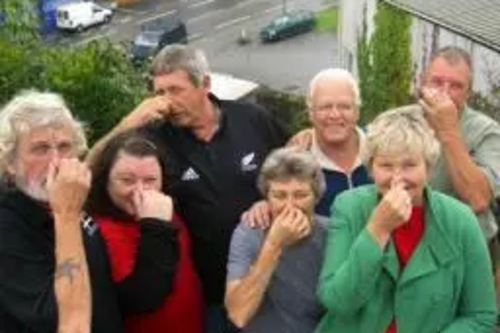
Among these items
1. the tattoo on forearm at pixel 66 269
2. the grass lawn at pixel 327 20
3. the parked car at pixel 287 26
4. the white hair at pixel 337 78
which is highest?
the white hair at pixel 337 78

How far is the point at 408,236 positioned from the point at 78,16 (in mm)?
40478

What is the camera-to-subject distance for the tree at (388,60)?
2486 centimetres

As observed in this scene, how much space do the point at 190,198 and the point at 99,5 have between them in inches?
1702

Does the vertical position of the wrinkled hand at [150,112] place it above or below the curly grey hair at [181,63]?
below

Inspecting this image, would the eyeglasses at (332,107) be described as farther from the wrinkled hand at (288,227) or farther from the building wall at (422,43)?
the building wall at (422,43)

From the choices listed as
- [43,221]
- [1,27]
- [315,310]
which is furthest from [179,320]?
[1,27]

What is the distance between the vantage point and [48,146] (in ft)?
13.4

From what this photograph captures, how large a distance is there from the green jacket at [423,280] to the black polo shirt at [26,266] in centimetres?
120

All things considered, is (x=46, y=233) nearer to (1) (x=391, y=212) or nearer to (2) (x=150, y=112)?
(2) (x=150, y=112)

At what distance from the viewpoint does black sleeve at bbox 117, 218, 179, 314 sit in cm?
419

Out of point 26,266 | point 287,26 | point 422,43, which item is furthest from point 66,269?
point 287,26

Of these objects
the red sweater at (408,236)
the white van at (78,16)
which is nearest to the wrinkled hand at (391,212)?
the red sweater at (408,236)

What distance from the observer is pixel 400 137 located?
4012mm

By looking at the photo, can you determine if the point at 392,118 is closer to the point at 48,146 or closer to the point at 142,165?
the point at 142,165
